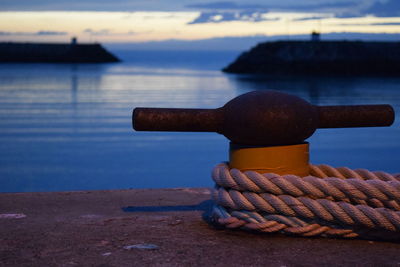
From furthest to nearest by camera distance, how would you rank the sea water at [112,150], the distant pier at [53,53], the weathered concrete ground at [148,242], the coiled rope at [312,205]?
the distant pier at [53,53] < the sea water at [112,150] < the coiled rope at [312,205] < the weathered concrete ground at [148,242]

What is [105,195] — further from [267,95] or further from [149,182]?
[149,182]

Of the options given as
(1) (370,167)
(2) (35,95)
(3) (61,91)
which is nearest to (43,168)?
(1) (370,167)

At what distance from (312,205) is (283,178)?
14 cm

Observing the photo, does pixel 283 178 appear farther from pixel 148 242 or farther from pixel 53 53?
pixel 53 53

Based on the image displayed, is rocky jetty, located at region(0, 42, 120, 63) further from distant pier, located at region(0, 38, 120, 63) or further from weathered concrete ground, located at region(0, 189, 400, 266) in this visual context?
weathered concrete ground, located at region(0, 189, 400, 266)

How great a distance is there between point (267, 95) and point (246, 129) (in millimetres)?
151

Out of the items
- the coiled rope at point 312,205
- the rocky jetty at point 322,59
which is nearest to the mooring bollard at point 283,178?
the coiled rope at point 312,205

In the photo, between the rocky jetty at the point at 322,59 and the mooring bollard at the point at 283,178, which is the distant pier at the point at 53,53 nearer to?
the rocky jetty at the point at 322,59

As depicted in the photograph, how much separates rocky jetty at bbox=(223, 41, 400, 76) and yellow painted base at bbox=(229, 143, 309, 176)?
26.2 m

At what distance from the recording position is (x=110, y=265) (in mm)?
1832

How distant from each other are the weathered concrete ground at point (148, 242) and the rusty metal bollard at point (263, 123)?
28cm

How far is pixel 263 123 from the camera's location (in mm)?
2121

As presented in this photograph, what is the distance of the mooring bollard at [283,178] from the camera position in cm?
207

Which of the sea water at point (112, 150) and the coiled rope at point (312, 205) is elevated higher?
the coiled rope at point (312, 205)
